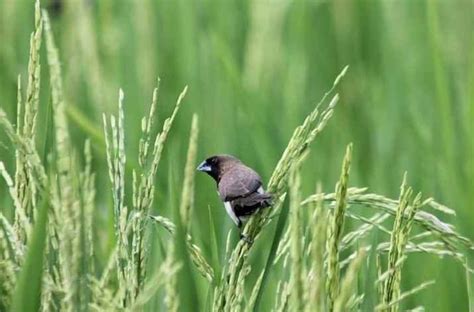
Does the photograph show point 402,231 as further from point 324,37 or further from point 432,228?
point 324,37

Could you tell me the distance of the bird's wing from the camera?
179 centimetres

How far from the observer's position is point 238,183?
6.01 feet

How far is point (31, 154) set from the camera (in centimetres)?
128

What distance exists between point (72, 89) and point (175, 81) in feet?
1.23

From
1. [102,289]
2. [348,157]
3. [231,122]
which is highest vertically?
[231,122]

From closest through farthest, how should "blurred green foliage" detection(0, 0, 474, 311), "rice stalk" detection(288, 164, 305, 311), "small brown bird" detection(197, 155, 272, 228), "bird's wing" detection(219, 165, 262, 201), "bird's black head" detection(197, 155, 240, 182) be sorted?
1. "rice stalk" detection(288, 164, 305, 311)
2. "small brown bird" detection(197, 155, 272, 228)
3. "bird's wing" detection(219, 165, 262, 201)
4. "bird's black head" detection(197, 155, 240, 182)
5. "blurred green foliage" detection(0, 0, 474, 311)

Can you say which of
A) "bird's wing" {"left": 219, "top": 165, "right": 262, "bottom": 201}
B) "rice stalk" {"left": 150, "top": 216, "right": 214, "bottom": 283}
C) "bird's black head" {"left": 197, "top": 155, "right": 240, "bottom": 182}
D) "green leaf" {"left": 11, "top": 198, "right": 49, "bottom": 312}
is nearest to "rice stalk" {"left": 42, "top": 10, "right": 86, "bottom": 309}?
"green leaf" {"left": 11, "top": 198, "right": 49, "bottom": 312}

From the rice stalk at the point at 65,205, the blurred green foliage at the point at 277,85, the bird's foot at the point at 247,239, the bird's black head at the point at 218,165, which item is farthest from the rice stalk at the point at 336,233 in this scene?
the blurred green foliage at the point at 277,85

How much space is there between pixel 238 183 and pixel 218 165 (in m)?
0.24

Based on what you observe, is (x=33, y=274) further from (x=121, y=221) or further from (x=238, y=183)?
(x=238, y=183)

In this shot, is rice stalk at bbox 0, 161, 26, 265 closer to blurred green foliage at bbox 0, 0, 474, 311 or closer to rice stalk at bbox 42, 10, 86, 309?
rice stalk at bbox 42, 10, 86, 309

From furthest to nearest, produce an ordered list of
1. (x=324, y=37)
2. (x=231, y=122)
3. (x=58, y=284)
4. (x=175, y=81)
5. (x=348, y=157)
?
1. (x=324, y=37)
2. (x=175, y=81)
3. (x=231, y=122)
4. (x=58, y=284)
5. (x=348, y=157)

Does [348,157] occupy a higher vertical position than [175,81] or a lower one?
lower

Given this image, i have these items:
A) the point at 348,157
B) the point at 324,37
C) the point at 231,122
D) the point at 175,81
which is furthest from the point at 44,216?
the point at 324,37
